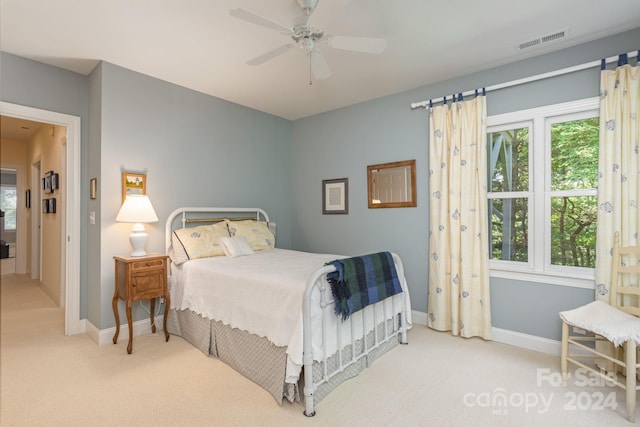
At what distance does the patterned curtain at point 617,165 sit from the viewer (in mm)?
2328

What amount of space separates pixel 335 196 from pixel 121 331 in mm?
2835

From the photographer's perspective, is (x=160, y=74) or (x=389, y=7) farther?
(x=160, y=74)

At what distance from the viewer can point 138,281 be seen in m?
2.76

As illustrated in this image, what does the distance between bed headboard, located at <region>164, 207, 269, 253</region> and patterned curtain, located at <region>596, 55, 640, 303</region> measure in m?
3.47

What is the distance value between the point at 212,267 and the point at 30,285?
14.0ft

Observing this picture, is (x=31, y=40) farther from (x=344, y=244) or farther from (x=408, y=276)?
(x=408, y=276)

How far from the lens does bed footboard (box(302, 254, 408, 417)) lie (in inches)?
74.7

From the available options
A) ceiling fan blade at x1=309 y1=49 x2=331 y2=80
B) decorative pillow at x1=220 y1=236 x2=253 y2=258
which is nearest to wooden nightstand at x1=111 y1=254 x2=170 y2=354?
decorative pillow at x1=220 y1=236 x2=253 y2=258

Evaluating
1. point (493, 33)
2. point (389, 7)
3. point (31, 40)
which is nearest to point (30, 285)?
point (31, 40)

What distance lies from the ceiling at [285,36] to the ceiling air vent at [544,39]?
0.12 feet

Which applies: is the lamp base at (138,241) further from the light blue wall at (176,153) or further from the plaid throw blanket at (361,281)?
the plaid throw blanket at (361,281)

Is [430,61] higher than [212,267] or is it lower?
higher

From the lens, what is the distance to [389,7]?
2125mm

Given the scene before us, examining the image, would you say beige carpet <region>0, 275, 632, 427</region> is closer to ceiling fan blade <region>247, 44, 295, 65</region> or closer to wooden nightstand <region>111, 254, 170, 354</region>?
wooden nightstand <region>111, 254, 170, 354</region>
